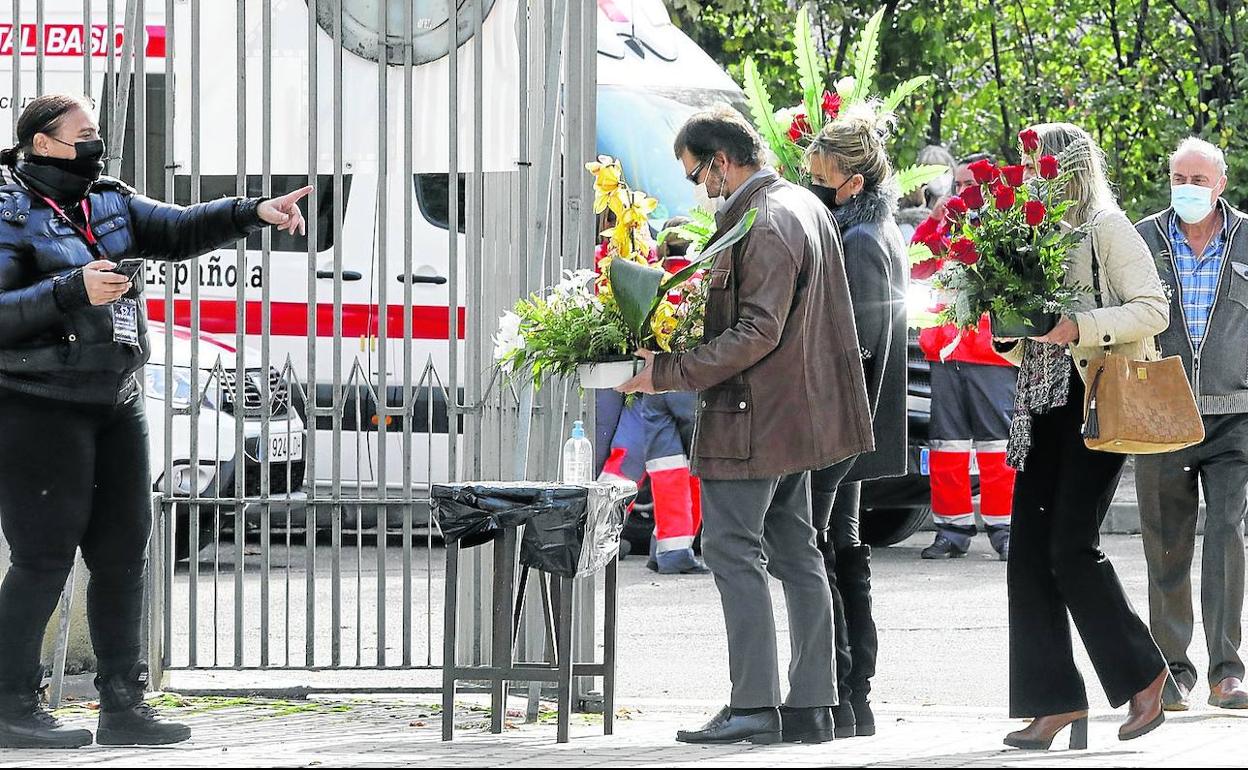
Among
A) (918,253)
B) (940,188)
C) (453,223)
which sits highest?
(940,188)

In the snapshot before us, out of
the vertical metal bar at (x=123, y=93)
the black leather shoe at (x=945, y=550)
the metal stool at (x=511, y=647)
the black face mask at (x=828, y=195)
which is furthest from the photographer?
→ the black leather shoe at (x=945, y=550)

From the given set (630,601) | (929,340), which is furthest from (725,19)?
(630,601)

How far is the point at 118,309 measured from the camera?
5.92 meters

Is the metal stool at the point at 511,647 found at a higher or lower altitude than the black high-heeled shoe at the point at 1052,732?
higher

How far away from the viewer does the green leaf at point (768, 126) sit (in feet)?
22.6

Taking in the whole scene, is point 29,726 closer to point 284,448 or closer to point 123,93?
point 284,448

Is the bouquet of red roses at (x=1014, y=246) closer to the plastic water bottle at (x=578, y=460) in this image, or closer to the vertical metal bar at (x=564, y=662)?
the plastic water bottle at (x=578, y=460)

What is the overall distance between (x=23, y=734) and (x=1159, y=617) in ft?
12.9

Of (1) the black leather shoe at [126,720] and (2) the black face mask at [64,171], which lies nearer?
(2) the black face mask at [64,171]

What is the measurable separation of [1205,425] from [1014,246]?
1.82m

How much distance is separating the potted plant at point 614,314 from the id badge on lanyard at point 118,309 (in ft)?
3.58

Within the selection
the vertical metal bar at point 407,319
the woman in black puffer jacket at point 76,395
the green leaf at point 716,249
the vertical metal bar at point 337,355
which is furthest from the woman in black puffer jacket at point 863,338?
the woman in black puffer jacket at point 76,395

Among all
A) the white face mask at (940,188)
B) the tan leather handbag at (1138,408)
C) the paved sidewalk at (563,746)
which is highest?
the white face mask at (940,188)

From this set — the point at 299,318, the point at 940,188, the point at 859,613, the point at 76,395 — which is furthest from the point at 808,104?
the point at 940,188
